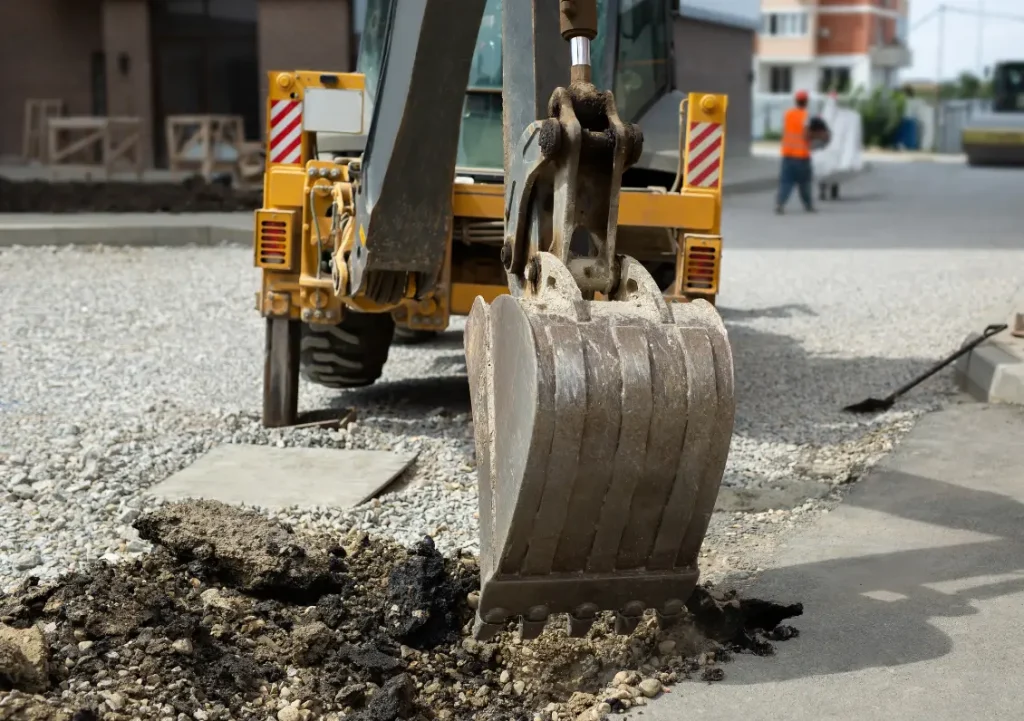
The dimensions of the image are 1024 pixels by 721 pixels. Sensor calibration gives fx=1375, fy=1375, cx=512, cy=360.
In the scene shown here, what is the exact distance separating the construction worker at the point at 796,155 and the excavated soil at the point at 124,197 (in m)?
7.67

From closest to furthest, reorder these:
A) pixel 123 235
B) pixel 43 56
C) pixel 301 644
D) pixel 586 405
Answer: pixel 586 405 → pixel 301 644 → pixel 123 235 → pixel 43 56

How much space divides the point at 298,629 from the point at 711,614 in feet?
4.10

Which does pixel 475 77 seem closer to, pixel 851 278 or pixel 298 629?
pixel 298 629

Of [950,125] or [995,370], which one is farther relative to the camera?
[950,125]

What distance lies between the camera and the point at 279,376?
7008 millimetres

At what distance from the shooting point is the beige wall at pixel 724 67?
30.7 m

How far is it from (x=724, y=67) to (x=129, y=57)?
14338 mm

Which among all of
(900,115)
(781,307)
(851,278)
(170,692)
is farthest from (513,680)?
(900,115)

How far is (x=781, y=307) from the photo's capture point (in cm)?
1166

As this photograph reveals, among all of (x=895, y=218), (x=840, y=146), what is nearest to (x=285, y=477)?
(x=895, y=218)

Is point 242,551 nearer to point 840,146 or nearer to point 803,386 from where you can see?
point 803,386

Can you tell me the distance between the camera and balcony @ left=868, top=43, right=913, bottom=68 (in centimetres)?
6931

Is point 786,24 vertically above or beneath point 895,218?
above

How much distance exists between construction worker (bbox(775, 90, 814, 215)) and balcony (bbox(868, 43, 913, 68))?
51301mm
